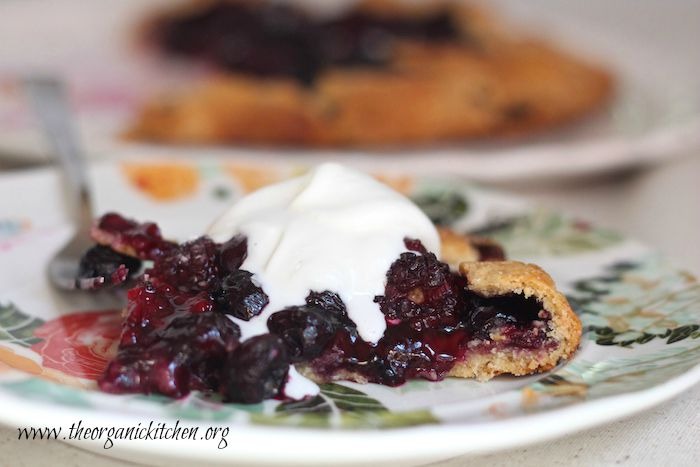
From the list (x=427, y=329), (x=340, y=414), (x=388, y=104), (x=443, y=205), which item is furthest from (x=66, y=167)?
(x=388, y=104)

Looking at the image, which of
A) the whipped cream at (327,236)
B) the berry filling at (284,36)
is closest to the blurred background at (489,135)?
the berry filling at (284,36)

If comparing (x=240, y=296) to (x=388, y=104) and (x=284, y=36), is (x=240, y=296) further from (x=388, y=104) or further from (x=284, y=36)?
(x=284, y=36)

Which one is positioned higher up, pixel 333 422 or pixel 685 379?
pixel 685 379

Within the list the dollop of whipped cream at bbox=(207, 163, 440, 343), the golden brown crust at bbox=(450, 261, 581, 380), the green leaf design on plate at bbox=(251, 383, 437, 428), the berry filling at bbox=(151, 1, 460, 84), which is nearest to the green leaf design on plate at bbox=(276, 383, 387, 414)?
the green leaf design on plate at bbox=(251, 383, 437, 428)

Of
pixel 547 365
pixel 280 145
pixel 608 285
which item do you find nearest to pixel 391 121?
pixel 280 145

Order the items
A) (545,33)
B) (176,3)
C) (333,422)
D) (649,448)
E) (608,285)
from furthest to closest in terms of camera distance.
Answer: (176,3), (545,33), (608,285), (649,448), (333,422)

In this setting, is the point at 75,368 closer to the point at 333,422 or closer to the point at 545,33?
the point at 333,422

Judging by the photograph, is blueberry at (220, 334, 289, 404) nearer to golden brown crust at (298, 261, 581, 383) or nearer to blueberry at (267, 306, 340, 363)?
blueberry at (267, 306, 340, 363)
